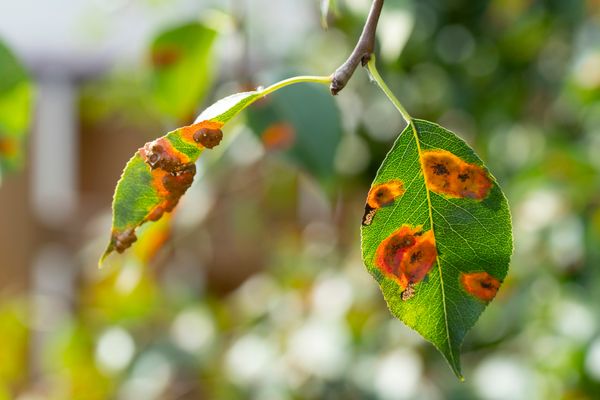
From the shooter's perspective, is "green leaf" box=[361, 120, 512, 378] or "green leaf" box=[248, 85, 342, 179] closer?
"green leaf" box=[361, 120, 512, 378]

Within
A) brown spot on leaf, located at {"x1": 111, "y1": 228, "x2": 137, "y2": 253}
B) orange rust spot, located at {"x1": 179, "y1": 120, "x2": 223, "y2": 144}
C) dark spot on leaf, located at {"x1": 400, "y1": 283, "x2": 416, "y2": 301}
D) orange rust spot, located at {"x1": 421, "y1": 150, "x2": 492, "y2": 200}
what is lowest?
dark spot on leaf, located at {"x1": 400, "y1": 283, "x2": 416, "y2": 301}

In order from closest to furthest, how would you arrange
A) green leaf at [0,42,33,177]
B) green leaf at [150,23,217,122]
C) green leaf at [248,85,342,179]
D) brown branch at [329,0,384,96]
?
brown branch at [329,0,384,96], green leaf at [0,42,33,177], green leaf at [248,85,342,179], green leaf at [150,23,217,122]

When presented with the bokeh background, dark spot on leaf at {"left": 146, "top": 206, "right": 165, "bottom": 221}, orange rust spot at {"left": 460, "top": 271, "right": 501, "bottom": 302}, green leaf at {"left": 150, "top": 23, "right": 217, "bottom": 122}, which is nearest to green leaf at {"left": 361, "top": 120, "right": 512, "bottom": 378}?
orange rust spot at {"left": 460, "top": 271, "right": 501, "bottom": 302}

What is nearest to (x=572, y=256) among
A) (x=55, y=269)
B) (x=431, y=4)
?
(x=431, y=4)

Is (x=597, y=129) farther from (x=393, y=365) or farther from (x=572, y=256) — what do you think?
(x=393, y=365)

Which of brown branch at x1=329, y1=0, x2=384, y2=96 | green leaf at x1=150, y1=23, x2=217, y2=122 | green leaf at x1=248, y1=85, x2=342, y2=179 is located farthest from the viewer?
green leaf at x1=150, y1=23, x2=217, y2=122

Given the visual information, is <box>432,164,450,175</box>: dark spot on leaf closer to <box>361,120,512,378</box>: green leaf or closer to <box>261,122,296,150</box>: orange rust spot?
<box>361,120,512,378</box>: green leaf

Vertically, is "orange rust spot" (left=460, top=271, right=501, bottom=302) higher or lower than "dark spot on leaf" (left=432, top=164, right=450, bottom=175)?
lower
